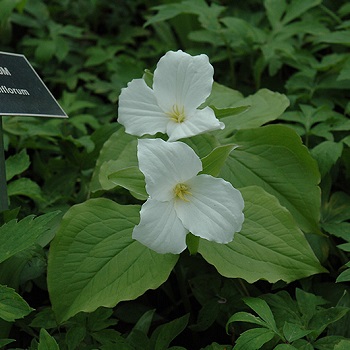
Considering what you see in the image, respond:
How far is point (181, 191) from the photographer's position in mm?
1011

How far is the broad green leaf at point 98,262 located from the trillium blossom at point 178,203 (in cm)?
14

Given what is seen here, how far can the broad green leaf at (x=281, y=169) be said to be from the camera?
1267 mm

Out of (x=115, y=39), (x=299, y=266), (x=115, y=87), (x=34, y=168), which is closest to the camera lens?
(x=299, y=266)

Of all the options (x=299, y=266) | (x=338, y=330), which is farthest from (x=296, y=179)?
(x=338, y=330)

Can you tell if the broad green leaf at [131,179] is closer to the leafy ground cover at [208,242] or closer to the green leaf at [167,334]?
the leafy ground cover at [208,242]

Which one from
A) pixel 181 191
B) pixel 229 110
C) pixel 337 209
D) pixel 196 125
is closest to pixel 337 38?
pixel 337 209

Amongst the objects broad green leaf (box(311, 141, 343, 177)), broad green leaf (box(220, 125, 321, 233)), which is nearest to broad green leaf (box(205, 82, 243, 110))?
broad green leaf (box(220, 125, 321, 233))

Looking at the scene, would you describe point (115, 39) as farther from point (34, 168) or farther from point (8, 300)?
point (8, 300)

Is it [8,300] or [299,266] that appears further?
[299,266]

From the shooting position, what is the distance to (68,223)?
1.13m

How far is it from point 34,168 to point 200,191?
2.87 ft

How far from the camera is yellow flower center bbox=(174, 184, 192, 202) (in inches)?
39.4

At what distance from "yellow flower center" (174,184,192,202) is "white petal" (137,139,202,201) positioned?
0.02m

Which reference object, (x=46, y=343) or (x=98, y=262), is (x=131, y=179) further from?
(x=46, y=343)
